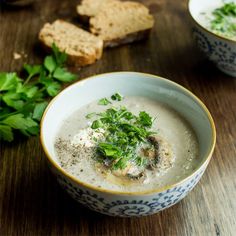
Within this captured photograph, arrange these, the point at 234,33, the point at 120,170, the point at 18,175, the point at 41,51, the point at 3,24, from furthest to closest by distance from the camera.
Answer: the point at 3,24, the point at 41,51, the point at 234,33, the point at 18,175, the point at 120,170

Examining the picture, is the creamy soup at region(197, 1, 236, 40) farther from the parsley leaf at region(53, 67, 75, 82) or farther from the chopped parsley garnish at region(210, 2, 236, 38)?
the parsley leaf at region(53, 67, 75, 82)

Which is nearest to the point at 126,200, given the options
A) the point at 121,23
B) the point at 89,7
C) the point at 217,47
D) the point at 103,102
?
the point at 103,102

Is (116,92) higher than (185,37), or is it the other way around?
(116,92)

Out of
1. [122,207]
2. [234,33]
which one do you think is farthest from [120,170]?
[234,33]

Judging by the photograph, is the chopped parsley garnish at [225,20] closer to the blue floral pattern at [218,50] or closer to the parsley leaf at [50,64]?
the blue floral pattern at [218,50]

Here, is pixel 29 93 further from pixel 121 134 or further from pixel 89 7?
pixel 89 7

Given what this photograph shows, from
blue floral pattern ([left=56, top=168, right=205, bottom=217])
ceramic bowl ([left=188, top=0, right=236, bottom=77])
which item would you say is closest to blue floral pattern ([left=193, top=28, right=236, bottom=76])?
ceramic bowl ([left=188, top=0, right=236, bottom=77])

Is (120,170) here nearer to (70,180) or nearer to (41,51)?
(70,180)
